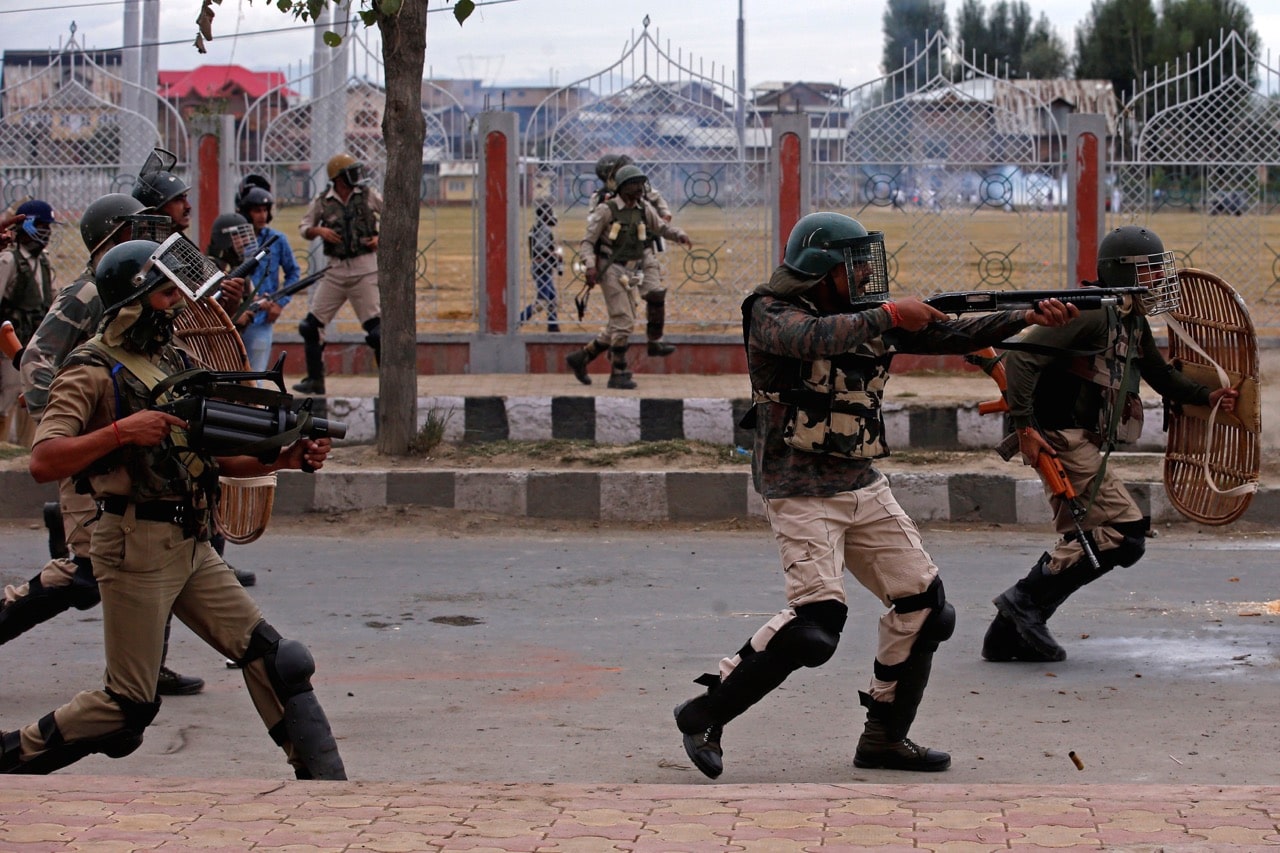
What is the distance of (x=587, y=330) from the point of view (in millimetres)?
13828

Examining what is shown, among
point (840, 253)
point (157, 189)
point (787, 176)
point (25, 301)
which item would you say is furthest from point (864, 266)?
point (787, 176)

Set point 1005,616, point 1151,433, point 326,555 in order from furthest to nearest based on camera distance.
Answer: point 1151,433
point 326,555
point 1005,616

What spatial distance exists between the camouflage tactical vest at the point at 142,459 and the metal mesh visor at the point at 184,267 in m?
0.25

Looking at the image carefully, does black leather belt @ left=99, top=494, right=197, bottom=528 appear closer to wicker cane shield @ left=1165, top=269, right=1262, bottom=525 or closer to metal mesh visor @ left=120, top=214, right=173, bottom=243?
metal mesh visor @ left=120, top=214, right=173, bottom=243

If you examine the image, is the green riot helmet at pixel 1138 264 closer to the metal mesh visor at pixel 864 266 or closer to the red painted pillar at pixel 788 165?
the metal mesh visor at pixel 864 266

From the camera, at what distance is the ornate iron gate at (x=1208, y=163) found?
13500 millimetres

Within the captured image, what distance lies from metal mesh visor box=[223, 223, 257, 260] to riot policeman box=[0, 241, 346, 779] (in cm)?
416

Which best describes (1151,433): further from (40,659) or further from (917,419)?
(40,659)

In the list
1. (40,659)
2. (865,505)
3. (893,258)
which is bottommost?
(40,659)

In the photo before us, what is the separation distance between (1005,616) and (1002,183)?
8041 millimetres

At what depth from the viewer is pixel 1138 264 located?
5.97 metres

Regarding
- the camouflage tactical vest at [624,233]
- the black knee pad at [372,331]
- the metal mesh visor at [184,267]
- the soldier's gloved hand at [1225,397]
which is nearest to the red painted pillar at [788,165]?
the camouflage tactical vest at [624,233]

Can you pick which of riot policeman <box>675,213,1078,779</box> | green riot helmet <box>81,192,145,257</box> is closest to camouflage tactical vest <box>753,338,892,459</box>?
riot policeman <box>675,213,1078,779</box>

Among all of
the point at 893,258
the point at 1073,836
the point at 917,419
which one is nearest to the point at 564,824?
the point at 1073,836
